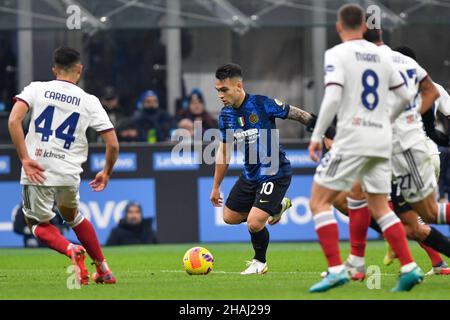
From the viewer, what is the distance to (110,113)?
19625mm

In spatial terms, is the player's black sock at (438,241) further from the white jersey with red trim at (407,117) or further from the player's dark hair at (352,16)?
the player's dark hair at (352,16)

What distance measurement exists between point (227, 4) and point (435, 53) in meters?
4.45

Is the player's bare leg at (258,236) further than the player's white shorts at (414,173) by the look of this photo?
Yes

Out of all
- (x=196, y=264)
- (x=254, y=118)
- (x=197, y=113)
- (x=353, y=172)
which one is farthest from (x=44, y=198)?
(x=197, y=113)

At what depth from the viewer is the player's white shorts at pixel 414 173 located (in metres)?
9.14

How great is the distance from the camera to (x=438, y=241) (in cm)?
1011

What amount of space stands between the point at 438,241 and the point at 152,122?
9.49 meters

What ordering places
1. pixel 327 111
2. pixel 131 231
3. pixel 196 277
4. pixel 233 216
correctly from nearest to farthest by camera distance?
pixel 327 111
pixel 196 277
pixel 233 216
pixel 131 231

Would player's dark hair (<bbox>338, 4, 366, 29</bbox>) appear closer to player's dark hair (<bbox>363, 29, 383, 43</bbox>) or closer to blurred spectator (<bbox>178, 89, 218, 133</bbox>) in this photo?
player's dark hair (<bbox>363, 29, 383, 43</bbox>)

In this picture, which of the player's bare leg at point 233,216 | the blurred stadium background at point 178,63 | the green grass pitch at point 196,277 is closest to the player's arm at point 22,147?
the green grass pitch at point 196,277

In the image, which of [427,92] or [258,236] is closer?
[427,92]

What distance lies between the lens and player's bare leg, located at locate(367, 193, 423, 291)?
8383mm

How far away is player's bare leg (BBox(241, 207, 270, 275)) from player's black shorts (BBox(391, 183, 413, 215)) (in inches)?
84.1

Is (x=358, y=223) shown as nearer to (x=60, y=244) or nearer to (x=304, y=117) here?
(x=304, y=117)
